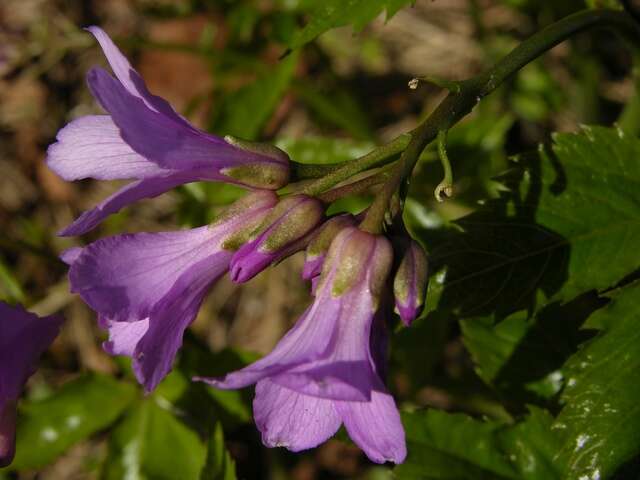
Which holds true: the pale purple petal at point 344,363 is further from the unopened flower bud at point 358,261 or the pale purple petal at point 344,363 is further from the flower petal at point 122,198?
the flower petal at point 122,198

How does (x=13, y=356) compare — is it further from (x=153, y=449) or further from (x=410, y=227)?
(x=410, y=227)

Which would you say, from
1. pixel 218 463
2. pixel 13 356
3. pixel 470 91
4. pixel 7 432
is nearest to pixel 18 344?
pixel 13 356

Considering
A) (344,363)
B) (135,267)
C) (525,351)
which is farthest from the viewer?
(525,351)

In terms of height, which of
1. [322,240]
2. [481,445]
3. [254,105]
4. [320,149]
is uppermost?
[322,240]

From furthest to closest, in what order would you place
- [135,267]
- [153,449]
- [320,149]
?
[320,149], [153,449], [135,267]

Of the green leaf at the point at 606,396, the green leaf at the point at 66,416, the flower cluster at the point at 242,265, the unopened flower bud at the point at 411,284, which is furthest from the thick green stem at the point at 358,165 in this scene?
the green leaf at the point at 66,416

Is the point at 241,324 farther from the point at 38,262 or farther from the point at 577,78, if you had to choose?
the point at 577,78

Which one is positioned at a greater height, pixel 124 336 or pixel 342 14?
pixel 342 14
